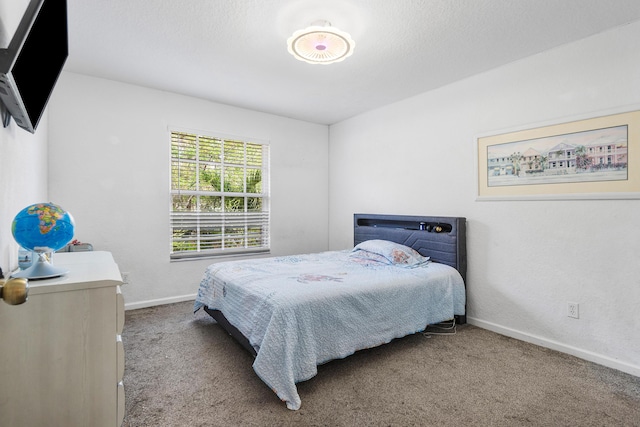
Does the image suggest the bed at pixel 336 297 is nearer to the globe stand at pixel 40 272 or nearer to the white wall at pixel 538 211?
the white wall at pixel 538 211

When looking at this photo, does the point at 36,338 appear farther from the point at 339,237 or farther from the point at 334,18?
the point at 339,237

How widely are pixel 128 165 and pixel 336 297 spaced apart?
2.75 meters

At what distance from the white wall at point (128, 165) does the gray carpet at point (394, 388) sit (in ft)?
3.38

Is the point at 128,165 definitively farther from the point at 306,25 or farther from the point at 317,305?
the point at 317,305

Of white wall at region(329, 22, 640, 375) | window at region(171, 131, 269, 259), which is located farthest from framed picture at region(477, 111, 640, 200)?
window at region(171, 131, 269, 259)

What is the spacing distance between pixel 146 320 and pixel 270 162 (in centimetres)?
244

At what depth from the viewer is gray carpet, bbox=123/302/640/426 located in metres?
1.71

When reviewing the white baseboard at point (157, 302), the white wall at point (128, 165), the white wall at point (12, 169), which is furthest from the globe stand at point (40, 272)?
the white baseboard at point (157, 302)

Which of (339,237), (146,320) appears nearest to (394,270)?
(339,237)

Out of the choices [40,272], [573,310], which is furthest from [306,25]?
[573,310]

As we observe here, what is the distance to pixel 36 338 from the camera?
1.13 metres

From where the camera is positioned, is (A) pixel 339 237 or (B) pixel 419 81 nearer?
(B) pixel 419 81

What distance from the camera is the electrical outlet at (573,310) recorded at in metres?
2.46

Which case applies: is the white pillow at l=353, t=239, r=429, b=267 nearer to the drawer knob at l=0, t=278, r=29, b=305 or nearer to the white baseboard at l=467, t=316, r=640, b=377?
the white baseboard at l=467, t=316, r=640, b=377
